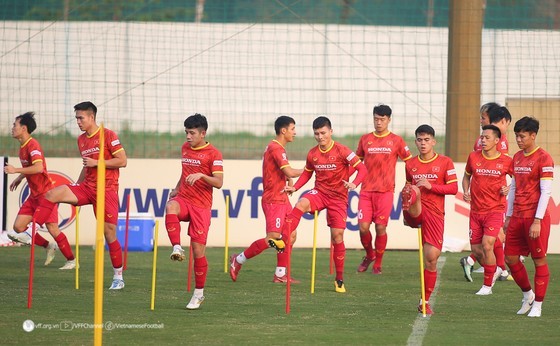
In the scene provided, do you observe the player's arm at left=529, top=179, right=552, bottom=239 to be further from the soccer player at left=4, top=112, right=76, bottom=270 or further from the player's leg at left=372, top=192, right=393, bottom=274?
the soccer player at left=4, top=112, right=76, bottom=270

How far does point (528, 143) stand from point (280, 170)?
4.15 meters

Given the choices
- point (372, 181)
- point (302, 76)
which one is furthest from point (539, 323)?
point (302, 76)

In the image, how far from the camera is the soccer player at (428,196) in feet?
39.3

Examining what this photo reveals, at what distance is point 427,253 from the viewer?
1210 centimetres

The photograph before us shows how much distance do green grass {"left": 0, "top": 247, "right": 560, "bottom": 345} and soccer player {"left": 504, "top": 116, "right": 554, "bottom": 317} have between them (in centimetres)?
37

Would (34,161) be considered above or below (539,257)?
above

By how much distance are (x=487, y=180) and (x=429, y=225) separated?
1.21 metres

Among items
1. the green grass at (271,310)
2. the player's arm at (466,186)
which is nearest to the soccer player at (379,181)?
the green grass at (271,310)

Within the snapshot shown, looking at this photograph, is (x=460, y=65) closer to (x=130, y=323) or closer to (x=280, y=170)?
(x=280, y=170)

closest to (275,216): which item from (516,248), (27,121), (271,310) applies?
(271,310)

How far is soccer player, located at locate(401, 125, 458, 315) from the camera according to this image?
11969 millimetres

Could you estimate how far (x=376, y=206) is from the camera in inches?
637

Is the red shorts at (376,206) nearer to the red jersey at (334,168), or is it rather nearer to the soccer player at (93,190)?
the red jersey at (334,168)

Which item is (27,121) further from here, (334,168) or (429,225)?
(429,225)
